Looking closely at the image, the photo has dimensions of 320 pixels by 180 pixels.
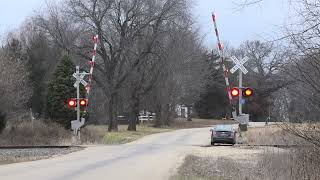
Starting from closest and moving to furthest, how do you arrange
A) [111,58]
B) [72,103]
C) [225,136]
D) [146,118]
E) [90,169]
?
[90,169], [72,103], [225,136], [111,58], [146,118]

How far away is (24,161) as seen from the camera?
25609 millimetres

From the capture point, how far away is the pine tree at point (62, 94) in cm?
5216

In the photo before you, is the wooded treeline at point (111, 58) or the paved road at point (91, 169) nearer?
the paved road at point (91, 169)

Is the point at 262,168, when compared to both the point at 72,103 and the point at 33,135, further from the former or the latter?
the point at 33,135

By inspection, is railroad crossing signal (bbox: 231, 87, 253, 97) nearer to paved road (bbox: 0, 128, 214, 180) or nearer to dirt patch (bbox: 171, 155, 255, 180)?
dirt patch (bbox: 171, 155, 255, 180)

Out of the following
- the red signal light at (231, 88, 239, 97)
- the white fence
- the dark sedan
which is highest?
the red signal light at (231, 88, 239, 97)

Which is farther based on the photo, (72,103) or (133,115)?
(133,115)

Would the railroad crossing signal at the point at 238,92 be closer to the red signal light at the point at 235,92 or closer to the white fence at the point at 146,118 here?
the red signal light at the point at 235,92

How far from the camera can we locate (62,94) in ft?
174

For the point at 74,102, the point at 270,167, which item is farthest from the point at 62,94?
the point at 270,167

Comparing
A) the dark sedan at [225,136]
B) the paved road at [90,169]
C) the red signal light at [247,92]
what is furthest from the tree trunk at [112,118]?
the paved road at [90,169]

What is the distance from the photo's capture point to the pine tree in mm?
52156

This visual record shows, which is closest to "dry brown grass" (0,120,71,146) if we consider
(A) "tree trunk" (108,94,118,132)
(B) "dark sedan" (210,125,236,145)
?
(B) "dark sedan" (210,125,236,145)

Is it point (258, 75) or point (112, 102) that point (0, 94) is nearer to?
point (112, 102)
